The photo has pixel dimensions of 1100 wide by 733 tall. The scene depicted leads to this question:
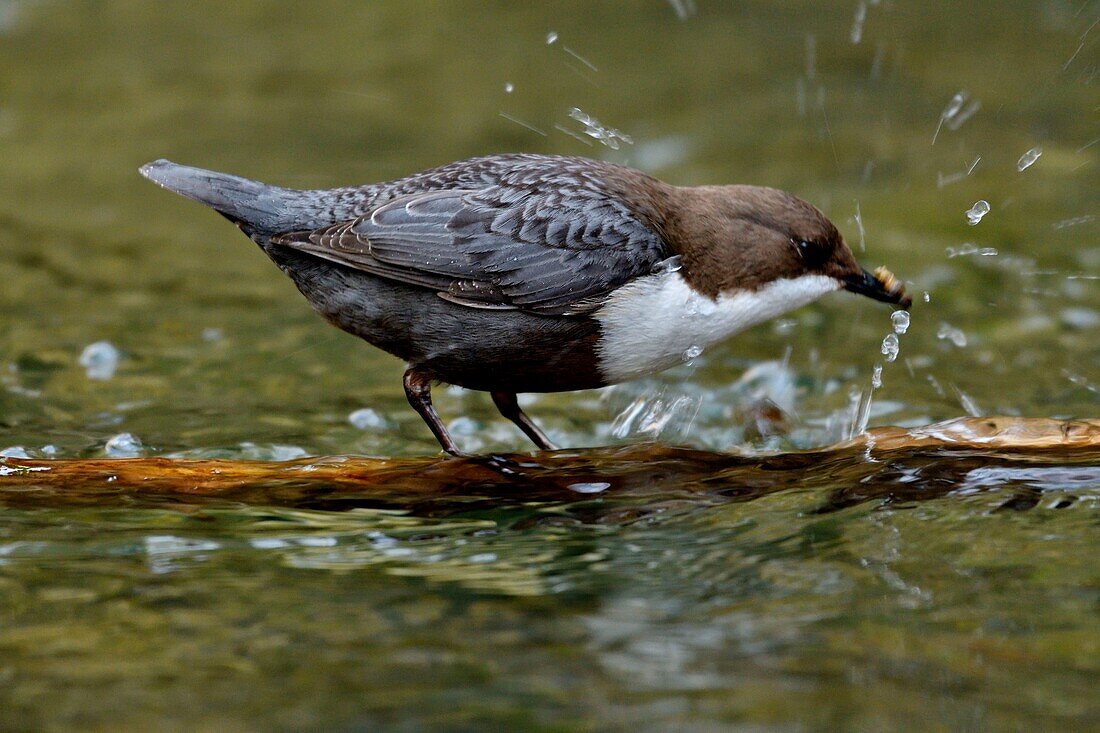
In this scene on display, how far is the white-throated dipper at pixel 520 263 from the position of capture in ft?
13.5

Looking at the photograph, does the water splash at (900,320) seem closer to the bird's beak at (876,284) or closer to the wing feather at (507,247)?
the bird's beak at (876,284)

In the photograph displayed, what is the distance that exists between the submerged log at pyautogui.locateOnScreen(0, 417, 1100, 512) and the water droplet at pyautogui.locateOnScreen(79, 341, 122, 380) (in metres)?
1.77

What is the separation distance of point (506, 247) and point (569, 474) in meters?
0.76

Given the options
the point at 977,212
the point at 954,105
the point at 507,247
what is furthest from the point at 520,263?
the point at 954,105

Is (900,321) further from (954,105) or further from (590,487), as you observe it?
(954,105)

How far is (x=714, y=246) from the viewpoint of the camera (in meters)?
4.32

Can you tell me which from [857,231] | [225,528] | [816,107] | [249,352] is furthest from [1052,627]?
[816,107]

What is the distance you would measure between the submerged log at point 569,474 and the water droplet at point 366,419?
1034 mm

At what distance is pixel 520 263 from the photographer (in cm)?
412

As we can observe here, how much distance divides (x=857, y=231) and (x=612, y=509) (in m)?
4.06

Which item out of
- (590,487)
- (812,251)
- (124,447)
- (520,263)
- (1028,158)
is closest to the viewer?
(590,487)

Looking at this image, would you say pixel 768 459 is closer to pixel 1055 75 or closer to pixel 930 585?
pixel 930 585

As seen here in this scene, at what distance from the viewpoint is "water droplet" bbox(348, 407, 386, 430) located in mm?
4988

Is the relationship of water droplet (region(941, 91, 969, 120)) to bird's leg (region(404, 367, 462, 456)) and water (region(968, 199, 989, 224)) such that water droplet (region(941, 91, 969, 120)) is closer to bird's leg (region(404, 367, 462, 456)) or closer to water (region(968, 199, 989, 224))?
water (region(968, 199, 989, 224))
